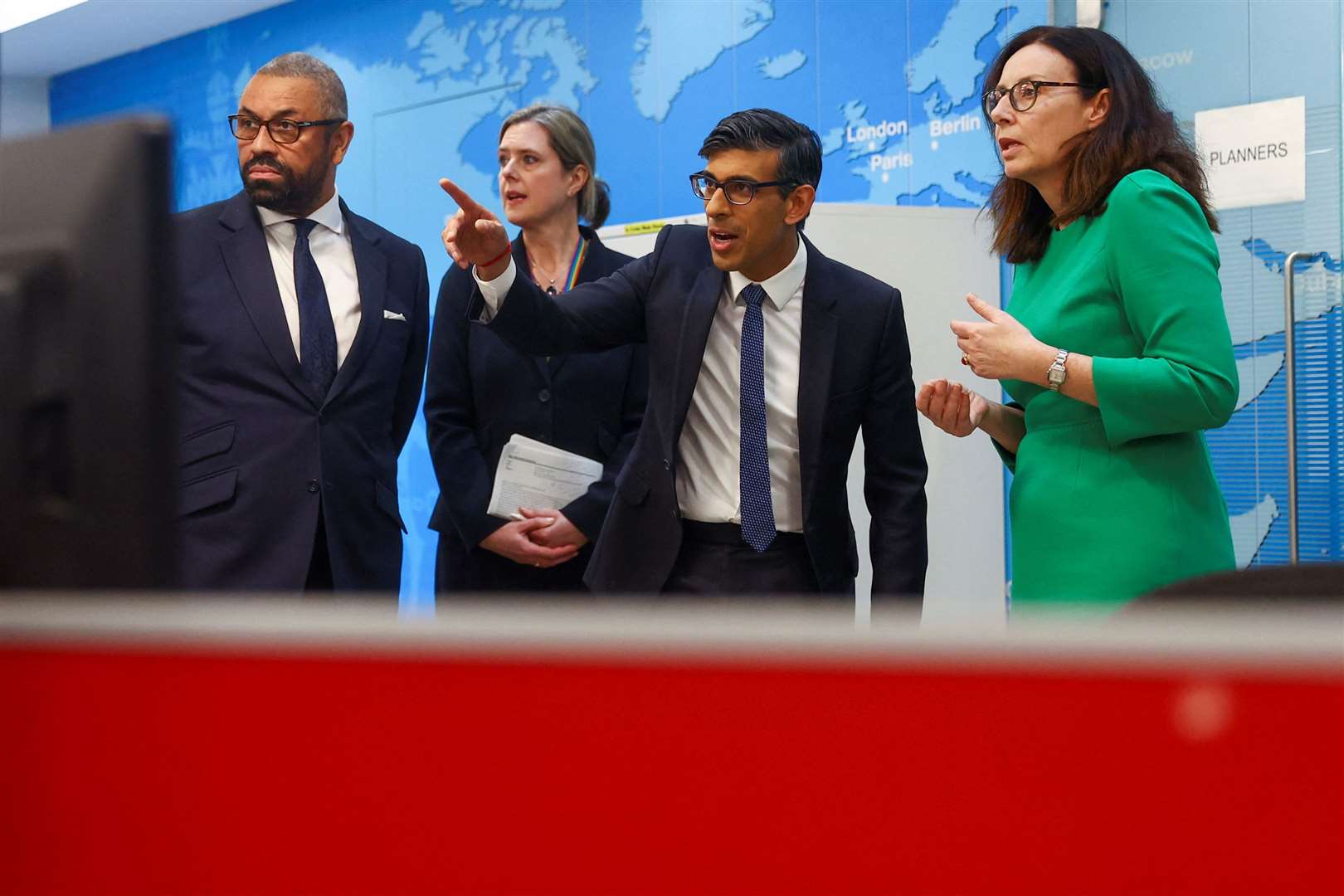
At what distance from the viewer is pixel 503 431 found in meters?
2.67

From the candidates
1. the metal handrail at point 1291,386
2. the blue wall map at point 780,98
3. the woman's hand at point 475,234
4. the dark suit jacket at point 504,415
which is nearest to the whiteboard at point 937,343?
the blue wall map at point 780,98

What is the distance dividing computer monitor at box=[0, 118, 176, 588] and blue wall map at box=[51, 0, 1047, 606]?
11.8 feet

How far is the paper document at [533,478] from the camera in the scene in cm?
262

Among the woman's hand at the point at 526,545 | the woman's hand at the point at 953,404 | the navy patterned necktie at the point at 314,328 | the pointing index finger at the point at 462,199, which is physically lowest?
the woman's hand at the point at 526,545

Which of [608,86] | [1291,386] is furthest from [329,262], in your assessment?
[608,86]

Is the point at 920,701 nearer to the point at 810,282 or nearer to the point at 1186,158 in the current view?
the point at 1186,158

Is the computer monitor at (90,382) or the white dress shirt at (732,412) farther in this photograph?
the white dress shirt at (732,412)

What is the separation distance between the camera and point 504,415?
2668 mm

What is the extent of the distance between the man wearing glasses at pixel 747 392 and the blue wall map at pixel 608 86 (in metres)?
2.01

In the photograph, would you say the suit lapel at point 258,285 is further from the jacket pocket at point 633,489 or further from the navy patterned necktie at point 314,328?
the jacket pocket at point 633,489

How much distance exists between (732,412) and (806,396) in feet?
0.41

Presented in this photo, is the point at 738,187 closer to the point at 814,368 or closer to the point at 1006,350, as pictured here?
the point at 814,368

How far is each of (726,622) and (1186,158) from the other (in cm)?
158

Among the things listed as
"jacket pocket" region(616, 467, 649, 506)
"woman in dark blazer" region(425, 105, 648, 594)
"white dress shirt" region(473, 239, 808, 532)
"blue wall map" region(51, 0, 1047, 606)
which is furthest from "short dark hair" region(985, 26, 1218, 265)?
"blue wall map" region(51, 0, 1047, 606)
